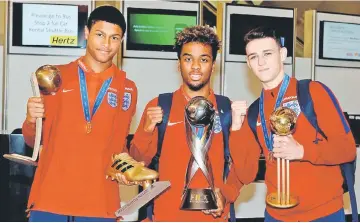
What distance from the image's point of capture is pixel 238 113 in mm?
2539

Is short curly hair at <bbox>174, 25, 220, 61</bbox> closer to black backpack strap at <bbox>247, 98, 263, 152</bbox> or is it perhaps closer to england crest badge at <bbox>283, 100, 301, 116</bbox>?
black backpack strap at <bbox>247, 98, 263, 152</bbox>

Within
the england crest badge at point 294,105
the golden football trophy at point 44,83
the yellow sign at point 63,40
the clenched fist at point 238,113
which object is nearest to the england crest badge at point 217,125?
the clenched fist at point 238,113

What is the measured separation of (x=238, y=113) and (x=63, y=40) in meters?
3.12

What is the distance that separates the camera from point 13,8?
16.9 ft

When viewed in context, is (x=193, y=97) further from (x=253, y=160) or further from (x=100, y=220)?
(x=100, y=220)

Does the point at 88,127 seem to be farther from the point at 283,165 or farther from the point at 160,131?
the point at 283,165

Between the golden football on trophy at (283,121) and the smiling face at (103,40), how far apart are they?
82 centimetres

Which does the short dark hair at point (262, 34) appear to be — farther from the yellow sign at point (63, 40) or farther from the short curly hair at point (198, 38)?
the yellow sign at point (63, 40)

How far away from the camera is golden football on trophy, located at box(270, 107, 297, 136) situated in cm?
238

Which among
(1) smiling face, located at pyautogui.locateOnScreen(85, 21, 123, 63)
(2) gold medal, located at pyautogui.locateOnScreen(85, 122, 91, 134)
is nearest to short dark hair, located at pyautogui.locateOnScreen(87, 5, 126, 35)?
(1) smiling face, located at pyautogui.locateOnScreen(85, 21, 123, 63)

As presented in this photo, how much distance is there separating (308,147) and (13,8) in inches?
143

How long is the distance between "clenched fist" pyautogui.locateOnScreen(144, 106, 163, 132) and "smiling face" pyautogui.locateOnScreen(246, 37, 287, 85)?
49cm

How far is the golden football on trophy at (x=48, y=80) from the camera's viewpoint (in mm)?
2547

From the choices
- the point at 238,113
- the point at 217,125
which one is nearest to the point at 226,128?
the point at 217,125
